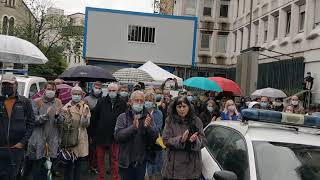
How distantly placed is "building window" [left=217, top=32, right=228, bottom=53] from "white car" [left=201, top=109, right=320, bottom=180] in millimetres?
40806

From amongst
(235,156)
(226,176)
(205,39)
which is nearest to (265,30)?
(205,39)

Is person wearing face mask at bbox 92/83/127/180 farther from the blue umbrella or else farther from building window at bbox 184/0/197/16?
building window at bbox 184/0/197/16

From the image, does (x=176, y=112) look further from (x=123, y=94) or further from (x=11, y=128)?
(x=123, y=94)

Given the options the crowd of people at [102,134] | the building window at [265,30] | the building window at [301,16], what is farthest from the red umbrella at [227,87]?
the building window at [265,30]

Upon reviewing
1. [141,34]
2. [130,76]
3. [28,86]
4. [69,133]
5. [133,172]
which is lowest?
[133,172]

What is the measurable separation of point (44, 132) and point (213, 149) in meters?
2.71

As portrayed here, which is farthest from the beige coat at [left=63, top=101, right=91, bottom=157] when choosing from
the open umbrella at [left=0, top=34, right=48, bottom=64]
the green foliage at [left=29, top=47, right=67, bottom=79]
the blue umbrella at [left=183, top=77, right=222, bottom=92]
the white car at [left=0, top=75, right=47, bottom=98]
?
the green foliage at [left=29, top=47, right=67, bottom=79]

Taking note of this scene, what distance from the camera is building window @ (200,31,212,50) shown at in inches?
1838

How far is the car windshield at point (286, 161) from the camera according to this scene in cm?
477

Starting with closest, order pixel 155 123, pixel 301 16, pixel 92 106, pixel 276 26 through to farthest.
Result: pixel 155 123 → pixel 92 106 → pixel 301 16 → pixel 276 26

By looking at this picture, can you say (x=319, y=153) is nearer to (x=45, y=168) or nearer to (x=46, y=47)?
(x=45, y=168)

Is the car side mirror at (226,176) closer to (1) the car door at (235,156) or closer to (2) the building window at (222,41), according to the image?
(1) the car door at (235,156)

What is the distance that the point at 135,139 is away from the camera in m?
6.56

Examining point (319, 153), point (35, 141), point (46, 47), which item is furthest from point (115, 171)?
point (46, 47)
